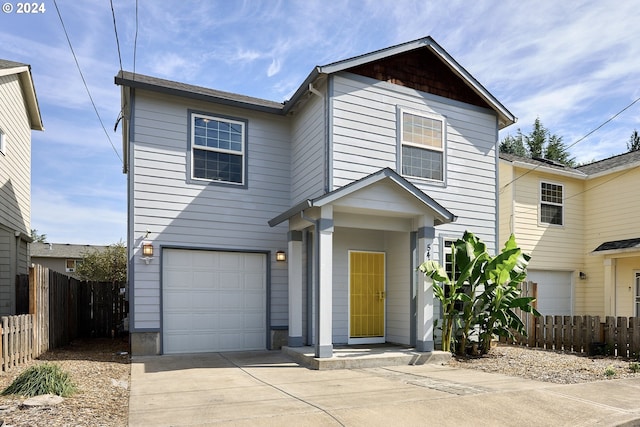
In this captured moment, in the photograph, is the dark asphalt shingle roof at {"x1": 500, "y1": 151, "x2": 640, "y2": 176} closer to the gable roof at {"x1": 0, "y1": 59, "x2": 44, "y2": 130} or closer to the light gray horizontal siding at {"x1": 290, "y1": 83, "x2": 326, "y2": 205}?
the light gray horizontal siding at {"x1": 290, "y1": 83, "x2": 326, "y2": 205}

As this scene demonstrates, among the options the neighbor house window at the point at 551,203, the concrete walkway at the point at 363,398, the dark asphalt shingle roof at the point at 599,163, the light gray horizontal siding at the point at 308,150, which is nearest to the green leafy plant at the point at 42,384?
the concrete walkway at the point at 363,398

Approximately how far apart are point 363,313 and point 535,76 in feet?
32.8

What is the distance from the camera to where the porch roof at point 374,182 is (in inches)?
317

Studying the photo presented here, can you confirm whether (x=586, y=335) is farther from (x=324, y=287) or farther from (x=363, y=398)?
(x=363, y=398)

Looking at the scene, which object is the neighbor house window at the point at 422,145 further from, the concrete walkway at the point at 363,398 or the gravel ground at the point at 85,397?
the gravel ground at the point at 85,397

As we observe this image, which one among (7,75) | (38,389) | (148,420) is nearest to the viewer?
(148,420)

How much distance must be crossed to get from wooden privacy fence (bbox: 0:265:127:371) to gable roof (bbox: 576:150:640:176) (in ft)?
50.4

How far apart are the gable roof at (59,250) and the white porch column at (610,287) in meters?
32.1

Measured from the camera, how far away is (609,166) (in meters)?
15.2

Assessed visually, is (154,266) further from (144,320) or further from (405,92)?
(405,92)

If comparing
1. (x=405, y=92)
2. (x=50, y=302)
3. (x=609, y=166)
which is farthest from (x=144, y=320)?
(x=609, y=166)

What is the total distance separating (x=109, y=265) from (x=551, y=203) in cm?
2106

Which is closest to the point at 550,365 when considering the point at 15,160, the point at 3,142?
the point at 3,142

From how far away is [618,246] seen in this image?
13.9 metres
